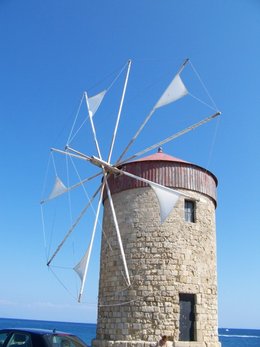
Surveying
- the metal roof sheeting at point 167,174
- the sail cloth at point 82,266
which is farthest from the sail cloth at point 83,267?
the metal roof sheeting at point 167,174

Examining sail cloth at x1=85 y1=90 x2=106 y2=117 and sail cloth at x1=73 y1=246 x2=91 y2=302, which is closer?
sail cloth at x1=73 y1=246 x2=91 y2=302

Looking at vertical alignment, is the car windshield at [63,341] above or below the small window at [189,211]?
below

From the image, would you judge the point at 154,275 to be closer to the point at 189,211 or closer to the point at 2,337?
the point at 189,211

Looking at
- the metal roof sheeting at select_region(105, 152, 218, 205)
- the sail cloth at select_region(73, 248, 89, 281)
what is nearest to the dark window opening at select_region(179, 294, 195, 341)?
the sail cloth at select_region(73, 248, 89, 281)

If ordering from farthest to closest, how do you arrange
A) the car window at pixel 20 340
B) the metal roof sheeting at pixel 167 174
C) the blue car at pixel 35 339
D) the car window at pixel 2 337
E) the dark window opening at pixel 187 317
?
the metal roof sheeting at pixel 167 174 → the dark window opening at pixel 187 317 → the car window at pixel 2 337 → the car window at pixel 20 340 → the blue car at pixel 35 339

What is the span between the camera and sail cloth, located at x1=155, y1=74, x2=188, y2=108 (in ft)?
47.0

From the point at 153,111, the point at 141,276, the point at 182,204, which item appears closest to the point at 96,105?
the point at 153,111

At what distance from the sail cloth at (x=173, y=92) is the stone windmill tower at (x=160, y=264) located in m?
2.02

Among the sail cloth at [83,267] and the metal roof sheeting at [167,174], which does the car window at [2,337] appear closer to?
the sail cloth at [83,267]

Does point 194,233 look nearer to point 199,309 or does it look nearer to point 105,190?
point 199,309

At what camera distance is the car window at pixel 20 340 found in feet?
22.5

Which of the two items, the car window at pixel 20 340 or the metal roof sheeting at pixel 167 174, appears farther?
the metal roof sheeting at pixel 167 174

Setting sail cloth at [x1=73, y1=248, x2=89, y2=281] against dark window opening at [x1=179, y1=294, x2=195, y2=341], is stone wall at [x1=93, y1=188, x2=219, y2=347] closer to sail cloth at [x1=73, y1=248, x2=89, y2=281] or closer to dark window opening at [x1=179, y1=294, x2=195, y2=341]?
dark window opening at [x1=179, y1=294, x2=195, y2=341]

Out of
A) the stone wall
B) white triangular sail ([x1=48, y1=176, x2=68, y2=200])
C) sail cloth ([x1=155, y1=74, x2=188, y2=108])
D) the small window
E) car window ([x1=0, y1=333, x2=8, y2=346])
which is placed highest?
sail cloth ([x1=155, y1=74, x2=188, y2=108])
